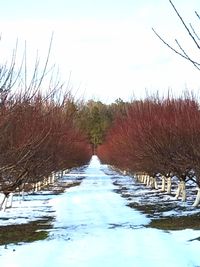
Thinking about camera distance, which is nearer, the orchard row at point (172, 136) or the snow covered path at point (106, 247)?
the snow covered path at point (106, 247)

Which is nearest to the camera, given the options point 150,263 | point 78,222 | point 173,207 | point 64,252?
point 150,263

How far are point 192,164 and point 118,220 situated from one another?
7.50 feet

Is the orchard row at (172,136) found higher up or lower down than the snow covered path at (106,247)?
higher up

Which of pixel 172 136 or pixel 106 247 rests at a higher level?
pixel 172 136

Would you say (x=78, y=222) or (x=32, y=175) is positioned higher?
(x=32, y=175)

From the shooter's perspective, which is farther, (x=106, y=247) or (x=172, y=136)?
(x=172, y=136)

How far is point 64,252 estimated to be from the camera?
26.9 feet

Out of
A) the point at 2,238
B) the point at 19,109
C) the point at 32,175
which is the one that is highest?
the point at 19,109

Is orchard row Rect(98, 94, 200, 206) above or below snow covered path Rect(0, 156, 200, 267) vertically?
above

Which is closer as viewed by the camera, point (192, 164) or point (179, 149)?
point (192, 164)

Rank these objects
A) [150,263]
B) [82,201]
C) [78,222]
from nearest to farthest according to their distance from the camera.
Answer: [150,263] < [78,222] < [82,201]

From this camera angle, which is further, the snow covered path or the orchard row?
the orchard row

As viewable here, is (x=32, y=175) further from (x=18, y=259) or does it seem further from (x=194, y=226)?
(x=18, y=259)

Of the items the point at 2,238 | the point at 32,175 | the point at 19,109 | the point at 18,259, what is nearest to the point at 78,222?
the point at 2,238
